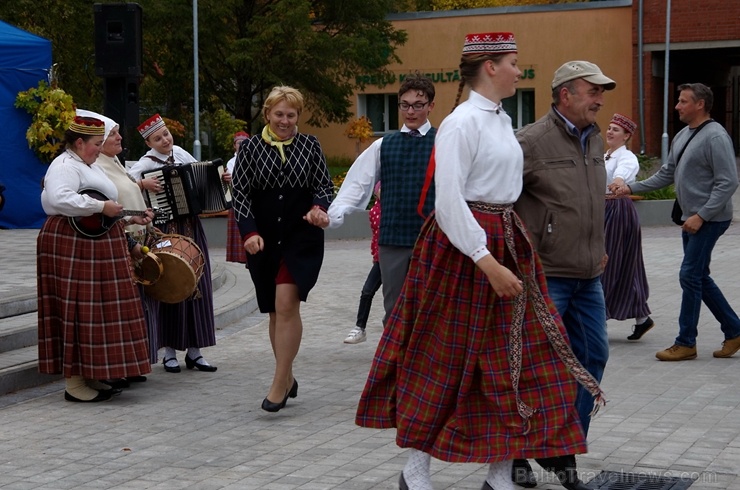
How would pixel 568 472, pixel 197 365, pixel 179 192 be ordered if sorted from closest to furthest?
pixel 568 472 < pixel 179 192 < pixel 197 365

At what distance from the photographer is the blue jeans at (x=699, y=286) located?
27.8 feet

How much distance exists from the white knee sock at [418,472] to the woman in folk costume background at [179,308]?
373cm

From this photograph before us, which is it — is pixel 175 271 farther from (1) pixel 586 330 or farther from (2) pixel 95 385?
(1) pixel 586 330

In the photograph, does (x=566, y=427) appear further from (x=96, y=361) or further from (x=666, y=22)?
(x=666, y=22)

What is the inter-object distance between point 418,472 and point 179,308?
383cm

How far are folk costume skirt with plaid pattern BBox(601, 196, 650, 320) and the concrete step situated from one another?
341 centimetres

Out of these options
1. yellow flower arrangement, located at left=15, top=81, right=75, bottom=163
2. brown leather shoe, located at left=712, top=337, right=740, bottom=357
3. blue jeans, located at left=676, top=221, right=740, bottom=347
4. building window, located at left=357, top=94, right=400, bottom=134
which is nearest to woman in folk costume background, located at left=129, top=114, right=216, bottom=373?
blue jeans, located at left=676, top=221, right=740, bottom=347

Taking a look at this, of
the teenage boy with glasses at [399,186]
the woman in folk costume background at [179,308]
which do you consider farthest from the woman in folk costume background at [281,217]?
the woman in folk costume background at [179,308]

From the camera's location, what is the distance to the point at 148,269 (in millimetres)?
7977

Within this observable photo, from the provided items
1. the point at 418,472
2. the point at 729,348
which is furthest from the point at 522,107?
the point at 418,472

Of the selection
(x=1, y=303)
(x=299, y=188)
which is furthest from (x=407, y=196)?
(x=1, y=303)

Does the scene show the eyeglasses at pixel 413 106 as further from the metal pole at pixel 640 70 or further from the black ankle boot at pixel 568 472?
the metal pole at pixel 640 70

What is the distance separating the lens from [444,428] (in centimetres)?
488

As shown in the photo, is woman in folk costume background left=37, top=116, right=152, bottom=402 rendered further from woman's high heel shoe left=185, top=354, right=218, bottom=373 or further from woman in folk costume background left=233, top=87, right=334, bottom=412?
woman's high heel shoe left=185, top=354, right=218, bottom=373
